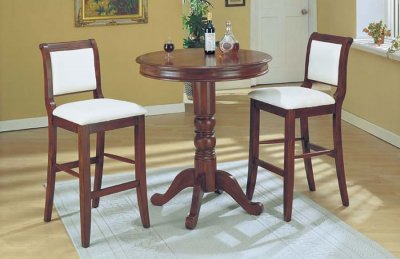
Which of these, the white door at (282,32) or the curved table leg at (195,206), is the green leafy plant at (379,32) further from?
the curved table leg at (195,206)

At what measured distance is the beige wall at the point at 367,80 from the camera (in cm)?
606

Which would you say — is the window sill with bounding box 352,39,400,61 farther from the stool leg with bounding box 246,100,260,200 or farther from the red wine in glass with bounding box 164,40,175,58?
the red wine in glass with bounding box 164,40,175,58

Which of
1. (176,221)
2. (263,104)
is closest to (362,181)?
(263,104)

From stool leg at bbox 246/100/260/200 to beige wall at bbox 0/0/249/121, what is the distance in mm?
2817

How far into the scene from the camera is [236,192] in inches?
177

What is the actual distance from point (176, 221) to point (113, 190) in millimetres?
460

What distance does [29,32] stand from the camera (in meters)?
6.79

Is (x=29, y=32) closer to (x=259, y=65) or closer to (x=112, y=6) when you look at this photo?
(x=112, y=6)

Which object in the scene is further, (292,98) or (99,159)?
(99,159)

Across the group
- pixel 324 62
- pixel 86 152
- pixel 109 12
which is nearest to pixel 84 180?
pixel 86 152

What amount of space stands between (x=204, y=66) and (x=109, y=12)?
125 inches

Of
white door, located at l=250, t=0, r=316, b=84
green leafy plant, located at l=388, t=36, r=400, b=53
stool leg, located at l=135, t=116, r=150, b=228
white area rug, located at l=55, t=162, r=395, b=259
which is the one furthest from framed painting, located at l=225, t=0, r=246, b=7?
stool leg, located at l=135, t=116, r=150, b=228

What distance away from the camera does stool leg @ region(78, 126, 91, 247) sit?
3.97 meters

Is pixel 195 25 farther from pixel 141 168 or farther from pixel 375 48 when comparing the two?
pixel 141 168
